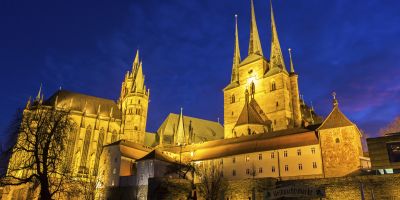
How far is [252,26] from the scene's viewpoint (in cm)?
7962

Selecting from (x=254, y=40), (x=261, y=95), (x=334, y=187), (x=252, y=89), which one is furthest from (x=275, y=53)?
(x=334, y=187)

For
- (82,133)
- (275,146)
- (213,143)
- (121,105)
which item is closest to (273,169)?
(275,146)

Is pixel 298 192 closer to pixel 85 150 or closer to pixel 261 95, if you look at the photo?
pixel 261 95

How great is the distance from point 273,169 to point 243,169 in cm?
456

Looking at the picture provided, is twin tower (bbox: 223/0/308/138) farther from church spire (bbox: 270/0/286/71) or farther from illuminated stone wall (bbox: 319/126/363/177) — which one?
illuminated stone wall (bbox: 319/126/363/177)

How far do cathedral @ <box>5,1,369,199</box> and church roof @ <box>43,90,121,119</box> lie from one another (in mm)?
225

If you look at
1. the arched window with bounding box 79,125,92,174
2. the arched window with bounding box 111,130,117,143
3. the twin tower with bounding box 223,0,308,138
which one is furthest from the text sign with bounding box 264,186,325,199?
the arched window with bounding box 111,130,117,143

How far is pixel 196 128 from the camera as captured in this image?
261 feet

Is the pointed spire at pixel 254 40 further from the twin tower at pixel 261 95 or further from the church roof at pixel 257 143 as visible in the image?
the church roof at pixel 257 143

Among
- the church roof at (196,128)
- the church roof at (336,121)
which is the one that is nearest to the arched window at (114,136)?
the church roof at (196,128)

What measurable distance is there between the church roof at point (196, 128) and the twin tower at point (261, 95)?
9.98 m

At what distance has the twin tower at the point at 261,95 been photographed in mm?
60144

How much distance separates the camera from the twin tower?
60.1m

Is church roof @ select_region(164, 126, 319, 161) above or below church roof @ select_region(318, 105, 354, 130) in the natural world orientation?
below
